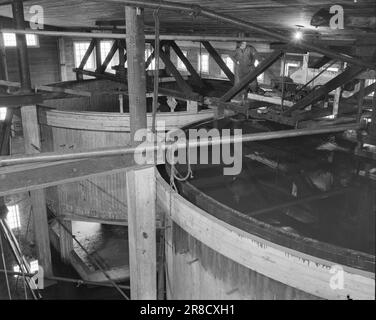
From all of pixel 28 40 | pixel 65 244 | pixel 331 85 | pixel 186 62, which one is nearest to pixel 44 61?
pixel 28 40

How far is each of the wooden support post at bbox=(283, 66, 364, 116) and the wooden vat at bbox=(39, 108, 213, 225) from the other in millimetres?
2800

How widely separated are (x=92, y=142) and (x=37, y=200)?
158 centimetres

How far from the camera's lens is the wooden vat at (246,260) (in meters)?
2.65

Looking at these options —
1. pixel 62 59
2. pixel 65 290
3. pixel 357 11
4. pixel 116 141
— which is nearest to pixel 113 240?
pixel 65 290

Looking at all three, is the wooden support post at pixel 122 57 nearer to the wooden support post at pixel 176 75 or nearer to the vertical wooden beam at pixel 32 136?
the wooden support post at pixel 176 75

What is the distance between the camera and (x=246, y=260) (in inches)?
119

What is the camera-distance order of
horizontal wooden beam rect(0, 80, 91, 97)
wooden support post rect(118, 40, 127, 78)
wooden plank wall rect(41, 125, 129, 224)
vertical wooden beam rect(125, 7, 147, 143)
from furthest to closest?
wooden support post rect(118, 40, 127, 78), wooden plank wall rect(41, 125, 129, 224), horizontal wooden beam rect(0, 80, 91, 97), vertical wooden beam rect(125, 7, 147, 143)

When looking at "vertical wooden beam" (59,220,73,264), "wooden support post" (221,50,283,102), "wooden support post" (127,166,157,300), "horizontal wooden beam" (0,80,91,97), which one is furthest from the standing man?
"vertical wooden beam" (59,220,73,264)

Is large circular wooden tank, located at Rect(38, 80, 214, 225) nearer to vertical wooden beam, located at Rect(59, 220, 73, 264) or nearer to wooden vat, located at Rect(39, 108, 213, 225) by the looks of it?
wooden vat, located at Rect(39, 108, 213, 225)

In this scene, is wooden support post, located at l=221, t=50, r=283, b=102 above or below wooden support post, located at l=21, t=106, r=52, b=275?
Answer: above

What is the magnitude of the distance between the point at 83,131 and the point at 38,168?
486cm

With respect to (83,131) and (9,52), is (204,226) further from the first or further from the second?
(9,52)

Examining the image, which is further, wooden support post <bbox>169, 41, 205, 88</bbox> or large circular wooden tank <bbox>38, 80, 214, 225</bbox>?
wooden support post <bbox>169, 41, 205, 88</bbox>

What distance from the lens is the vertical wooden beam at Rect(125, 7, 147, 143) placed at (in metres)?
2.88
